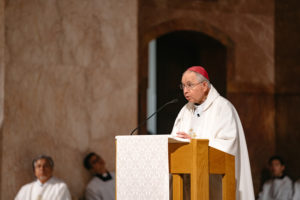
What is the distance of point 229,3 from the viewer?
11.0 m

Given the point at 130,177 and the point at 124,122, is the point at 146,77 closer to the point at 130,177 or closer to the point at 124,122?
the point at 124,122

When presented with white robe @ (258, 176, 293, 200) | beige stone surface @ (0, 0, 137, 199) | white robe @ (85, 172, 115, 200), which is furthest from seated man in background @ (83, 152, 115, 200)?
white robe @ (258, 176, 293, 200)

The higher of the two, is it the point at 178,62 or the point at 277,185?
the point at 178,62

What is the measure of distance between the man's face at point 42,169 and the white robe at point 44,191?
7 cm

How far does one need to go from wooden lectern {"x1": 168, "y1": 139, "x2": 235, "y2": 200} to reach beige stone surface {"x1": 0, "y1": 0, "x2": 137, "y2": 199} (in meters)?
4.30

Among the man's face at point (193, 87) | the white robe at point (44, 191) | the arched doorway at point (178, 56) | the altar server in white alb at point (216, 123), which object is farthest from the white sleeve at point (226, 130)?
the arched doorway at point (178, 56)

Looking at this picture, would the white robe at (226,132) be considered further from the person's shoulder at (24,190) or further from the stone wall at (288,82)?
the stone wall at (288,82)

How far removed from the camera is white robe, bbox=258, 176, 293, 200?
9.66 m

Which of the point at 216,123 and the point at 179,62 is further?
the point at 179,62

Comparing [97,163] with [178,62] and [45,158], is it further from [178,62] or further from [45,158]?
[178,62]

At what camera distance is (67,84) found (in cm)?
844

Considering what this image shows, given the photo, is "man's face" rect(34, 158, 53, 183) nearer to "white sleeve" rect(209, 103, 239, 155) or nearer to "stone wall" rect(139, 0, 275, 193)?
"white sleeve" rect(209, 103, 239, 155)

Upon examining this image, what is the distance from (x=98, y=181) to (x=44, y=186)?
0.95 metres

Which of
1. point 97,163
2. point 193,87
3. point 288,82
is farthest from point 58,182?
point 288,82
